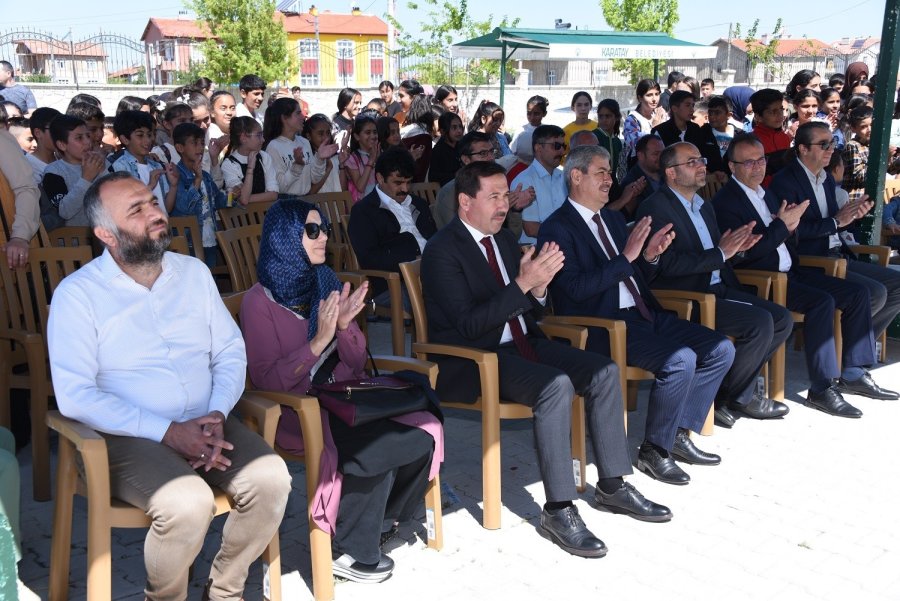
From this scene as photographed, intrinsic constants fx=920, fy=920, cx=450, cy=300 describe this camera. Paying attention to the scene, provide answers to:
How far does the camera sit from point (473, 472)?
4.33 m

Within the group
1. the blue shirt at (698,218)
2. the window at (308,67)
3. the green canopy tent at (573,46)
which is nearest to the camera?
the blue shirt at (698,218)

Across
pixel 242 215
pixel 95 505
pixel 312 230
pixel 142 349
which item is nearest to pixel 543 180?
pixel 242 215

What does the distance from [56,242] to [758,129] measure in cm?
563

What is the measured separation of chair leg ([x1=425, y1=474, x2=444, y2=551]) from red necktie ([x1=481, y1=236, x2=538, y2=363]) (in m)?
0.79

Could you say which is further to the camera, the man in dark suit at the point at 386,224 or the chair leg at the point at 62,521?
the man in dark suit at the point at 386,224

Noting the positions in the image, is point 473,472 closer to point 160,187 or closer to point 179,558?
point 179,558

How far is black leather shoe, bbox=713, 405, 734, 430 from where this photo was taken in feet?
16.3

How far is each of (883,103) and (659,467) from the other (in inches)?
139

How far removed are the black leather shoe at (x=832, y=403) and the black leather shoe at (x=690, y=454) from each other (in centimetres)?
108

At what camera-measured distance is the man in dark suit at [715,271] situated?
488 centimetres

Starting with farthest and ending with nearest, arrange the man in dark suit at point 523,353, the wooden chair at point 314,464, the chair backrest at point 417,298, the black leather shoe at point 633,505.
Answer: the chair backrest at point 417,298 → the black leather shoe at point 633,505 → the man in dark suit at point 523,353 → the wooden chair at point 314,464

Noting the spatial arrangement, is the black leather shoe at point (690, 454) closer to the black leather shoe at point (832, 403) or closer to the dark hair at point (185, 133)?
the black leather shoe at point (832, 403)

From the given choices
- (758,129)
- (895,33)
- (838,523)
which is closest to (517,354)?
(838,523)

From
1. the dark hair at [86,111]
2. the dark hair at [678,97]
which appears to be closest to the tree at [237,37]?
the dark hair at [678,97]
